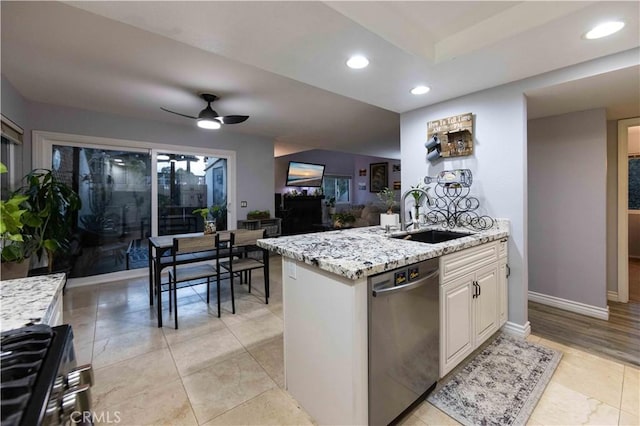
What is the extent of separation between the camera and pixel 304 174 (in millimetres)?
9570

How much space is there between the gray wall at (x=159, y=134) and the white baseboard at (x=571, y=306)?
176 inches

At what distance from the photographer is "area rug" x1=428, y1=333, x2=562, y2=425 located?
158cm

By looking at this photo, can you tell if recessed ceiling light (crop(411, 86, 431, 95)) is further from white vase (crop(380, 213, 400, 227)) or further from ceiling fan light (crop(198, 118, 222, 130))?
ceiling fan light (crop(198, 118, 222, 130))

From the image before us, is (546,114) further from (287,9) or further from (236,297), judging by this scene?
(236,297)

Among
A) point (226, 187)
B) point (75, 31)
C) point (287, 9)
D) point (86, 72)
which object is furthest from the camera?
point (226, 187)

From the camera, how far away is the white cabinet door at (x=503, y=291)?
2.36 metres

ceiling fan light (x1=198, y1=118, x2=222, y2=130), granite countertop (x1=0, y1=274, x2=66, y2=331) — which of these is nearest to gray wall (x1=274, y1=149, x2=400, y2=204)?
ceiling fan light (x1=198, y1=118, x2=222, y2=130)

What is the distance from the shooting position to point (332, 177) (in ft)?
35.4

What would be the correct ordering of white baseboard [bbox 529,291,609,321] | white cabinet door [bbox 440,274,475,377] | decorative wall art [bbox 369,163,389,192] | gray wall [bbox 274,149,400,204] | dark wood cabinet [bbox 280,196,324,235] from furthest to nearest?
1. decorative wall art [bbox 369,163,389,192]
2. gray wall [bbox 274,149,400,204]
3. dark wood cabinet [bbox 280,196,324,235]
4. white baseboard [bbox 529,291,609,321]
5. white cabinet door [bbox 440,274,475,377]

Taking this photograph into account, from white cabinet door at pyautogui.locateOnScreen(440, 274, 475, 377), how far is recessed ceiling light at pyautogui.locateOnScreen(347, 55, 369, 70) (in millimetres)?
1647

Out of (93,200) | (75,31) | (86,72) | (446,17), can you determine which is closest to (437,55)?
(446,17)

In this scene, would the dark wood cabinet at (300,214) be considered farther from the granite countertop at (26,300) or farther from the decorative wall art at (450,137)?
the granite countertop at (26,300)

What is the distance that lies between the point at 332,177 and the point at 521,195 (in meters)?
8.58

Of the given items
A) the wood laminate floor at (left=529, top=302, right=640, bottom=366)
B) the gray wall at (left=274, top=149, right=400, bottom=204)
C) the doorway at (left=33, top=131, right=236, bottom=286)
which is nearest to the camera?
the wood laminate floor at (left=529, top=302, right=640, bottom=366)
